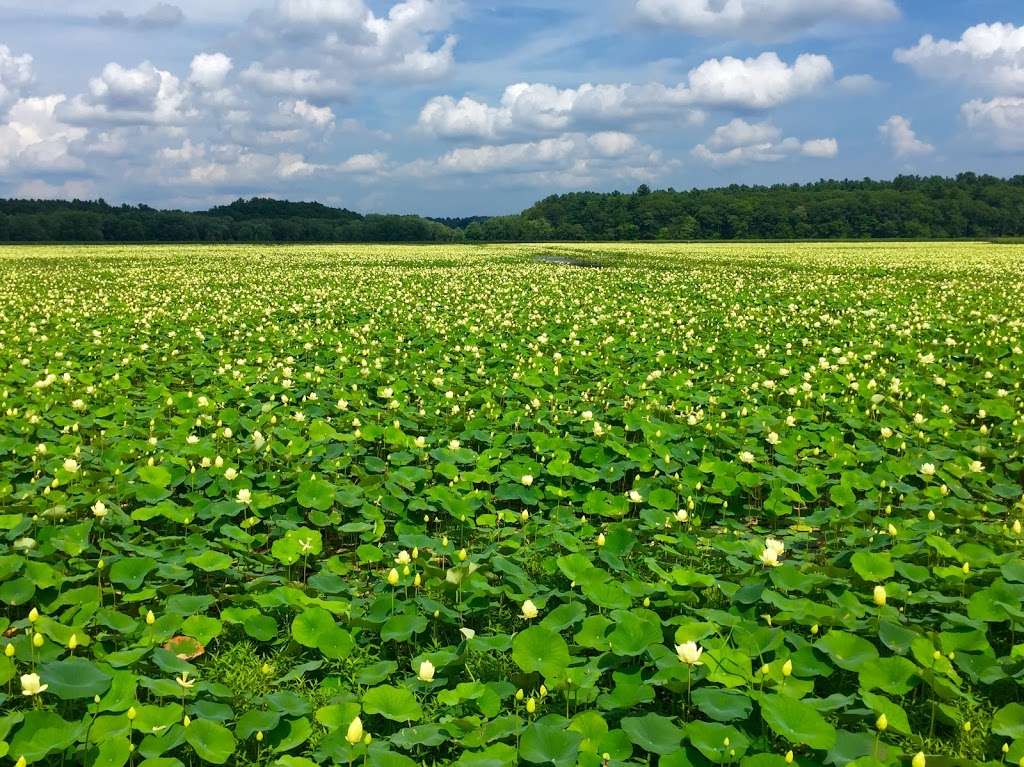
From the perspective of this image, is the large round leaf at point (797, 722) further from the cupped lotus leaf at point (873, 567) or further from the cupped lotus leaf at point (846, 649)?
the cupped lotus leaf at point (873, 567)

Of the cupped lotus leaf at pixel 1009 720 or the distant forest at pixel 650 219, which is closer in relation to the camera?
the cupped lotus leaf at pixel 1009 720

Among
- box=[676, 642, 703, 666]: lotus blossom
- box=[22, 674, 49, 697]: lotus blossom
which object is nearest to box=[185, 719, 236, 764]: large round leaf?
box=[22, 674, 49, 697]: lotus blossom

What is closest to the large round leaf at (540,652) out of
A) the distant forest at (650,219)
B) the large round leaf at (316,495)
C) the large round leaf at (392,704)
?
the large round leaf at (392,704)

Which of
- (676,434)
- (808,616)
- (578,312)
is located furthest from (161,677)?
(578,312)

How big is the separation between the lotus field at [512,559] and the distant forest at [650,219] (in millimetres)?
85945

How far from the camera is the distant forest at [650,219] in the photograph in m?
85.1

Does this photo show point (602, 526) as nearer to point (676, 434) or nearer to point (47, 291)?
point (676, 434)

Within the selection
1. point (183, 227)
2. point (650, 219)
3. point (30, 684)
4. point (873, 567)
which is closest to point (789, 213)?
point (650, 219)

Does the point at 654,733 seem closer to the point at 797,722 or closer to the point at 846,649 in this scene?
the point at 797,722

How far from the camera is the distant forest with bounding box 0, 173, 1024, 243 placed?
279 feet

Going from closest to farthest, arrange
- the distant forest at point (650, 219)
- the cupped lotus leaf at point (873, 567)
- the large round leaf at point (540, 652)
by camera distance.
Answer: the large round leaf at point (540, 652), the cupped lotus leaf at point (873, 567), the distant forest at point (650, 219)

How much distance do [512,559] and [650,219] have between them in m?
104

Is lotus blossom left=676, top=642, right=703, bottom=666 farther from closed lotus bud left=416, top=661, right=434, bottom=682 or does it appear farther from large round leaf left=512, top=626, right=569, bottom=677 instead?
closed lotus bud left=416, top=661, right=434, bottom=682

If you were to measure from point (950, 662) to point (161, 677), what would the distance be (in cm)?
342
